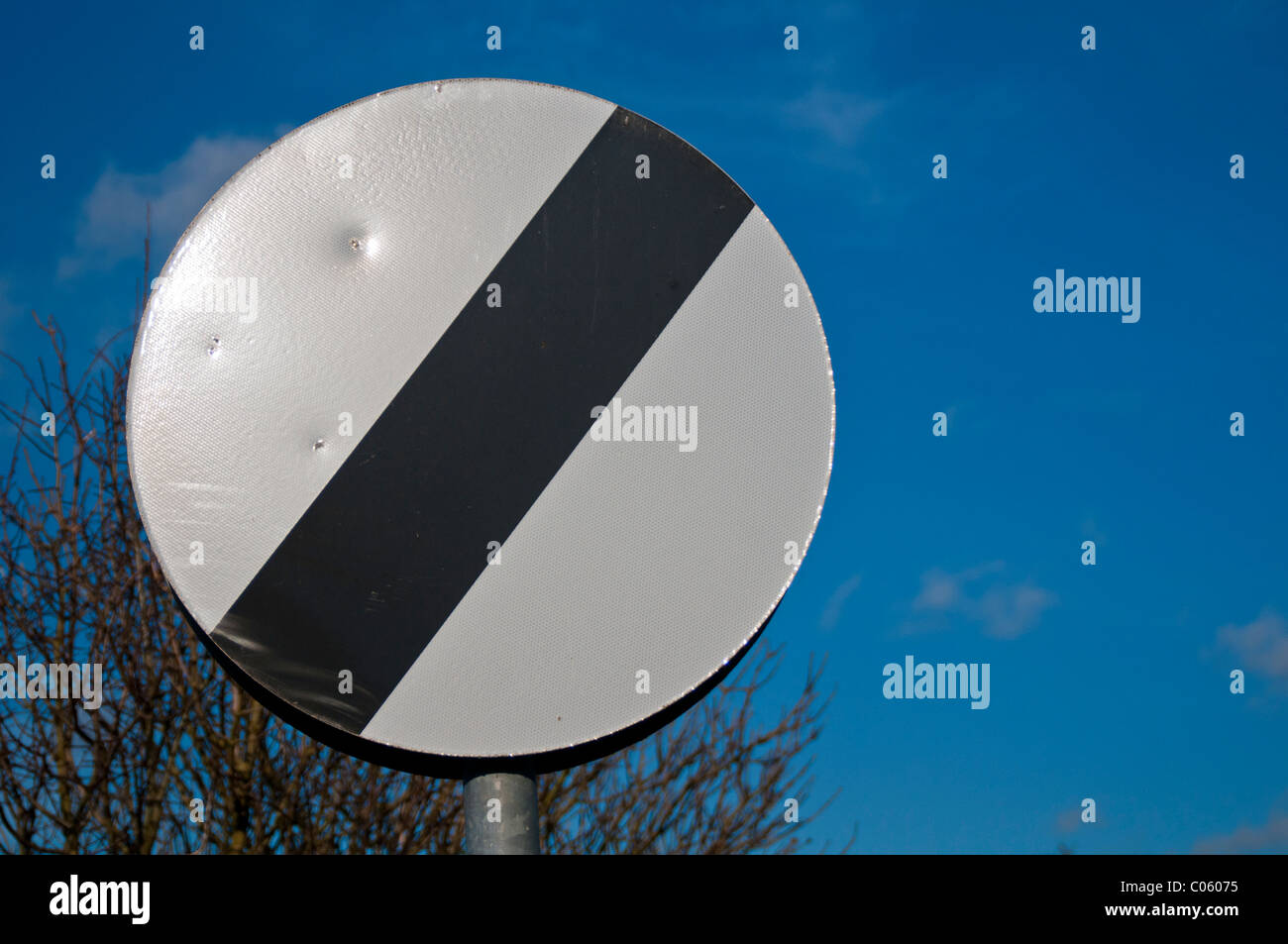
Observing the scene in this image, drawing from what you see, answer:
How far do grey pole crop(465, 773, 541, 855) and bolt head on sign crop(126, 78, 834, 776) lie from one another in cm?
3

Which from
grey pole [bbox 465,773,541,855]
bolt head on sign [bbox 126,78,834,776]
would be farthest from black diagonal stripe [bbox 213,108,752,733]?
grey pole [bbox 465,773,541,855]

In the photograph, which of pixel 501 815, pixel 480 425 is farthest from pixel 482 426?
pixel 501 815

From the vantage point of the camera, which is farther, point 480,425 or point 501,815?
point 480,425

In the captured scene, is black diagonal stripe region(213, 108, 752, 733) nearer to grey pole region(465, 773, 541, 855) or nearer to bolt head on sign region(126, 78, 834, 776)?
bolt head on sign region(126, 78, 834, 776)

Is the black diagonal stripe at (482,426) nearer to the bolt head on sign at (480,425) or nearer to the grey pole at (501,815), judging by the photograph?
the bolt head on sign at (480,425)

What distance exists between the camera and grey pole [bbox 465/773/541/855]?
120 centimetres

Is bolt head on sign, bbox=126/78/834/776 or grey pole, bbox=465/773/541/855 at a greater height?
bolt head on sign, bbox=126/78/834/776

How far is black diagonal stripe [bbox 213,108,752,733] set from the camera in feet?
4.15

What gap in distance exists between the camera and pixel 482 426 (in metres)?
1.33

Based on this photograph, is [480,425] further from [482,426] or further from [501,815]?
[501,815]

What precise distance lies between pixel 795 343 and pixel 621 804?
6.69 m
